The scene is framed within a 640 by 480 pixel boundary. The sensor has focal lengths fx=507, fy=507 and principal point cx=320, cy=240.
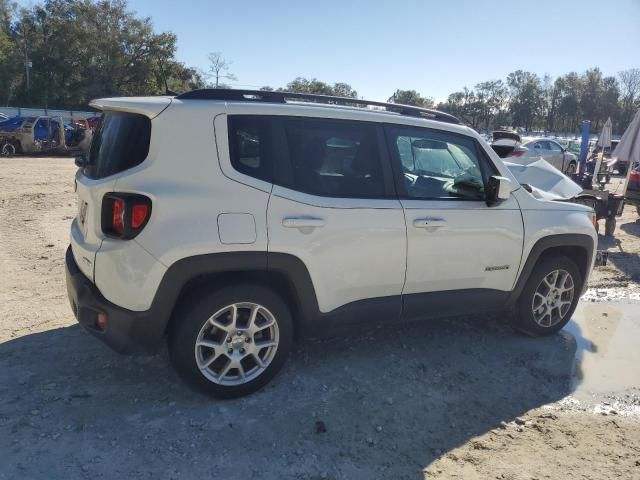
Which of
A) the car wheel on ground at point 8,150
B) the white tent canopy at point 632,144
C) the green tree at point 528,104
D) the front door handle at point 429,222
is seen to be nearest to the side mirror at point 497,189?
the front door handle at point 429,222

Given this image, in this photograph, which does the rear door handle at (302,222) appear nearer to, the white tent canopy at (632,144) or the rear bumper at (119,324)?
the rear bumper at (119,324)

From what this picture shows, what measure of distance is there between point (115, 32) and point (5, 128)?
1535 inches

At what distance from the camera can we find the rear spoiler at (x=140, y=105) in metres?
3.01

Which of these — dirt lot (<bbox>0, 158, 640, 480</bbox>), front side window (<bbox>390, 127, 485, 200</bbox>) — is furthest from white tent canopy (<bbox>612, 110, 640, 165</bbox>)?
front side window (<bbox>390, 127, 485, 200</bbox>)

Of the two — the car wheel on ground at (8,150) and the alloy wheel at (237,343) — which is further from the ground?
the car wheel on ground at (8,150)

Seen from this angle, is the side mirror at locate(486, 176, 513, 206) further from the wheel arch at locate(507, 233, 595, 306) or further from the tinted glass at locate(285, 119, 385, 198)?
the tinted glass at locate(285, 119, 385, 198)

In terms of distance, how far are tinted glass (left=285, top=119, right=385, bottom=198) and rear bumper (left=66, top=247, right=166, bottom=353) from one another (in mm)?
1255

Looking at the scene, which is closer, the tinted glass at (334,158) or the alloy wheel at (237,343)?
the alloy wheel at (237,343)

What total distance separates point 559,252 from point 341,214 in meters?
2.41

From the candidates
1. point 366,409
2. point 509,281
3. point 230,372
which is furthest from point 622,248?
point 230,372

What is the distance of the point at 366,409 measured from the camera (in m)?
3.35

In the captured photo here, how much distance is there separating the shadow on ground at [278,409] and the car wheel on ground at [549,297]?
0.85 feet

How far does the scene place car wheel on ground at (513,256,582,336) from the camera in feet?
14.7

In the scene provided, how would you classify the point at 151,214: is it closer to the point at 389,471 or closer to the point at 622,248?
the point at 389,471
